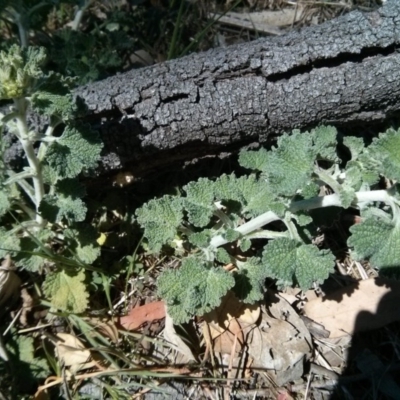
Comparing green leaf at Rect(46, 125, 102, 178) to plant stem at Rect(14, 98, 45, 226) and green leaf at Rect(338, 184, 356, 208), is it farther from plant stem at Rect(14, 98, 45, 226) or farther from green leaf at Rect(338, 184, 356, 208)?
green leaf at Rect(338, 184, 356, 208)

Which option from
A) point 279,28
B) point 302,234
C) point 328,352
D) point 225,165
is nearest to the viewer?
point 302,234

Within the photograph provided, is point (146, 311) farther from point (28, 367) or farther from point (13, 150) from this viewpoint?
point (13, 150)

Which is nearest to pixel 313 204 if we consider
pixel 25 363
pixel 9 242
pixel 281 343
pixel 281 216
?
pixel 281 216

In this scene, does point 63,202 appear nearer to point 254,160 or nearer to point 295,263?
point 254,160

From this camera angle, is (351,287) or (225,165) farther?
→ (225,165)

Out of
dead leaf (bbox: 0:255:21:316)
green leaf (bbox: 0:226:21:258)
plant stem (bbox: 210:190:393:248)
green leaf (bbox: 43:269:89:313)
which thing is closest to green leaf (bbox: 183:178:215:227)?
plant stem (bbox: 210:190:393:248)

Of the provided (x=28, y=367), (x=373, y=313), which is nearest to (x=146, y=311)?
(x=28, y=367)
